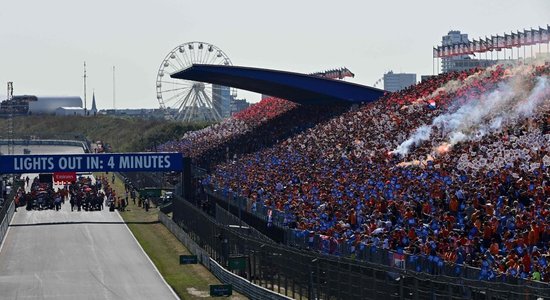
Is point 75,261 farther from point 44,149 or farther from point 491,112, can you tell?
point 44,149

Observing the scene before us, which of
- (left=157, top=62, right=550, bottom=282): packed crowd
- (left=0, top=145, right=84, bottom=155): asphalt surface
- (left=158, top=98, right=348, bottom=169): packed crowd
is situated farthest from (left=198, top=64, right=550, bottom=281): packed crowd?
(left=0, top=145, right=84, bottom=155): asphalt surface

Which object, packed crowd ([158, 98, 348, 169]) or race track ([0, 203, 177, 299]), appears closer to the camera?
race track ([0, 203, 177, 299])

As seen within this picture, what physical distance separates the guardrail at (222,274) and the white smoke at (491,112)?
426 inches

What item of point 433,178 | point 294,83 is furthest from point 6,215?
point 433,178

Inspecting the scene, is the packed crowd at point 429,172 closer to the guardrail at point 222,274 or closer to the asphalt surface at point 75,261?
the guardrail at point 222,274

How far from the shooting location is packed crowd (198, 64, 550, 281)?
110ft

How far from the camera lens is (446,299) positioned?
25.8 meters

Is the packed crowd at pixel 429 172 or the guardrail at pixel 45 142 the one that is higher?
the guardrail at pixel 45 142

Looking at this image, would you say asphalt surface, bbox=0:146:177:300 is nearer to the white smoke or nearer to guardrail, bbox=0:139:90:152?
the white smoke

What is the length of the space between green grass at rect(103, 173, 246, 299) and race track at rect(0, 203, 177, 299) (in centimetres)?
52

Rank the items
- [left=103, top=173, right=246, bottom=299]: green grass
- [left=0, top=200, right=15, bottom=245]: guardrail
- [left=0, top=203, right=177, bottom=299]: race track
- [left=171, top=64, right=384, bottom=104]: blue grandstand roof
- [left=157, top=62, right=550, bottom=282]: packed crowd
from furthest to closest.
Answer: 1. [left=171, top=64, right=384, bottom=104]: blue grandstand roof
2. [left=0, top=200, right=15, bottom=245]: guardrail
3. [left=103, top=173, right=246, bottom=299]: green grass
4. [left=0, top=203, right=177, bottom=299]: race track
5. [left=157, top=62, right=550, bottom=282]: packed crowd

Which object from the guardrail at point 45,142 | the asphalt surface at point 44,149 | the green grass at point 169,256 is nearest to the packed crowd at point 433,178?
the green grass at point 169,256

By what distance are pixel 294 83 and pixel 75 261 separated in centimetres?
4216

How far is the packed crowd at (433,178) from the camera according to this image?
1325 inches
